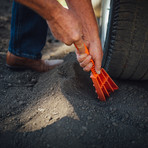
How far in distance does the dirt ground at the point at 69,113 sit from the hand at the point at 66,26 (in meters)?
0.39

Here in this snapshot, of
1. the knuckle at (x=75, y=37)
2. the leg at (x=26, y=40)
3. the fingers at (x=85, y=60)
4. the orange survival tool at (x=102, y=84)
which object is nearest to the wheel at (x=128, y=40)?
the orange survival tool at (x=102, y=84)

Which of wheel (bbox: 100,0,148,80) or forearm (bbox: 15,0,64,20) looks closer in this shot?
forearm (bbox: 15,0,64,20)

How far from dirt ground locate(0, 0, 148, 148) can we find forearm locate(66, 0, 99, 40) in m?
0.39

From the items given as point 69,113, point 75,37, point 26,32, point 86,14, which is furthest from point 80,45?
point 26,32

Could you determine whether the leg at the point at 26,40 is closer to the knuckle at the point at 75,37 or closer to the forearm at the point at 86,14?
the forearm at the point at 86,14

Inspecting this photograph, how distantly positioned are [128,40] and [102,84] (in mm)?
355

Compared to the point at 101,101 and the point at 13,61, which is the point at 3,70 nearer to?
the point at 13,61

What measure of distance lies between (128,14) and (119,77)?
1.61 ft

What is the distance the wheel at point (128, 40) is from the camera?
979 mm

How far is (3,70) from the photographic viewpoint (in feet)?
5.05

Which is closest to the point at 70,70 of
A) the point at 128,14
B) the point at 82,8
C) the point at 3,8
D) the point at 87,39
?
the point at 87,39

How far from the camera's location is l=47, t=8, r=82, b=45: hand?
832 mm

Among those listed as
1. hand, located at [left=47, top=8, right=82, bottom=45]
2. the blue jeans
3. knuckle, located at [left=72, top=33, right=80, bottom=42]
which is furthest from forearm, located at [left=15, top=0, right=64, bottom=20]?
the blue jeans

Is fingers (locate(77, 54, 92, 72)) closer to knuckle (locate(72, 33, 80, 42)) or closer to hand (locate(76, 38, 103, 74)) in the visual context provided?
hand (locate(76, 38, 103, 74))
